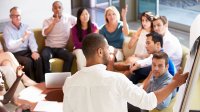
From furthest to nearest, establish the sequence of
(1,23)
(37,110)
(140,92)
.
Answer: (1,23) → (37,110) → (140,92)

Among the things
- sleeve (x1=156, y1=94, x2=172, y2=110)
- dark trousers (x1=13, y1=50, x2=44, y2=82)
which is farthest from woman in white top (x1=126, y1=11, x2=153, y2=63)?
sleeve (x1=156, y1=94, x2=172, y2=110)

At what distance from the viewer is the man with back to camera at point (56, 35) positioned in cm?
568

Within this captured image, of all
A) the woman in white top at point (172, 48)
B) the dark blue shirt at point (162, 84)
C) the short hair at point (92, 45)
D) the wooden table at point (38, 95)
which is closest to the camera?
the short hair at point (92, 45)

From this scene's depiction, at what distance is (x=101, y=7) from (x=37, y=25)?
358cm

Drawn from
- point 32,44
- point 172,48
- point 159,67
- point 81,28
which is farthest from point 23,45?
point 159,67

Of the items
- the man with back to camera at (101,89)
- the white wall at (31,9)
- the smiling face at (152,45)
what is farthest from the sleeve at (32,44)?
the man with back to camera at (101,89)

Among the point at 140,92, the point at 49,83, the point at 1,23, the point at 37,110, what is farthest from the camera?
the point at 1,23

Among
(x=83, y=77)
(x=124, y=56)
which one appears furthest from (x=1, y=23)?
(x=83, y=77)

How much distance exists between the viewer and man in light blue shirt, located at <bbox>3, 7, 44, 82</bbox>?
5531mm

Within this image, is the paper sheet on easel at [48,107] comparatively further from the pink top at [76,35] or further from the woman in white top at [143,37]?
the pink top at [76,35]

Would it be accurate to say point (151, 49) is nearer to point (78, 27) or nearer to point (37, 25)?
point (78, 27)

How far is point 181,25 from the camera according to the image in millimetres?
7996

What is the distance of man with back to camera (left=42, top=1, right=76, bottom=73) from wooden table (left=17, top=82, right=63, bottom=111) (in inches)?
50.5

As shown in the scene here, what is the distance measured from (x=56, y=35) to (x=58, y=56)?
34 cm
